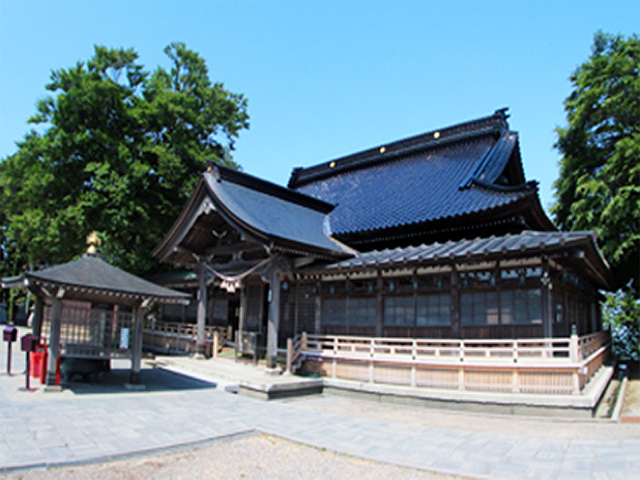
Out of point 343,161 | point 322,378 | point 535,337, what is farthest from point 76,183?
point 535,337

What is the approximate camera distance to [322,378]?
14.9 meters

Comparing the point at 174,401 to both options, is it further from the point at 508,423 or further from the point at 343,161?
the point at 343,161

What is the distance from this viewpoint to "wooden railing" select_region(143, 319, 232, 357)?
19797 mm

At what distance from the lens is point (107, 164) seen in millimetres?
24766

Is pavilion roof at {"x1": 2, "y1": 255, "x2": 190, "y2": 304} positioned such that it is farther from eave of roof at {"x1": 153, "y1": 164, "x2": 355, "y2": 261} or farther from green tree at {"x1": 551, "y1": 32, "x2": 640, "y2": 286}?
green tree at {"x1": 551, "y1": 32, "x2": 640, "y2": 286}

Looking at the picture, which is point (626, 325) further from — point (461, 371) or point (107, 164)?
point (107, 164)

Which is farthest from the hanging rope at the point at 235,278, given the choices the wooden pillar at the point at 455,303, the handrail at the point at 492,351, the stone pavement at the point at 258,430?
the wooden pillar at the point at 455,303

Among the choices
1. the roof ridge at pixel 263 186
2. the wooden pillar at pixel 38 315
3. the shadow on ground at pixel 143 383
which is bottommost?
the shadow on ground at pixel 143 383

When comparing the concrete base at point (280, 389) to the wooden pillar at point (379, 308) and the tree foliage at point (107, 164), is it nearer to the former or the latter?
the wooden pillar at point (379, 308)

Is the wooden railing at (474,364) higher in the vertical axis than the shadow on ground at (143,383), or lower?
higher

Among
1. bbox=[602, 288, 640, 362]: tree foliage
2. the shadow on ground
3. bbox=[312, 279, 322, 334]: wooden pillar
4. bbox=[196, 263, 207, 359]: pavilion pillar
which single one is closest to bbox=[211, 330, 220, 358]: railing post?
bbox=[196, 263, 207, 359]: pavilion pillar

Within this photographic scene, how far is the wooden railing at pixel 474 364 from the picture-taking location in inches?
428

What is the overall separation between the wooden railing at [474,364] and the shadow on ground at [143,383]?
11.4 feet

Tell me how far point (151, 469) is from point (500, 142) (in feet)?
60.9
